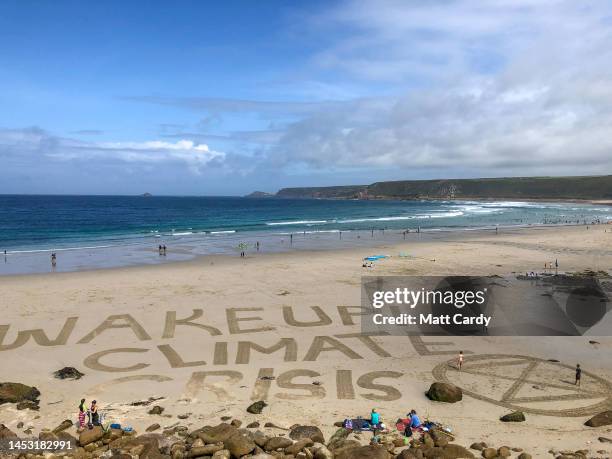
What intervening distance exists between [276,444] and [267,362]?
23.6 ft

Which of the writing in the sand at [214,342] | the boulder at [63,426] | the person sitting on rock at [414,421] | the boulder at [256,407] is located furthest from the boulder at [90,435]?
the person sitting on rock at [414,421]

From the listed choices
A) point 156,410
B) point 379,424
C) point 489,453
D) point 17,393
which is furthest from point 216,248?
point 489,453

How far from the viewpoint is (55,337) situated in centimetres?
2398

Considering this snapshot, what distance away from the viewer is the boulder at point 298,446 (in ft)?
44.5

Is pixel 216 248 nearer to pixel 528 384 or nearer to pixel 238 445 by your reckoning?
pixel 528 384

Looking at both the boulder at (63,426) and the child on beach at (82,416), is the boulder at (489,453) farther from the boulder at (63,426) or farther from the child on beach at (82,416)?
the boulder at (63,426)

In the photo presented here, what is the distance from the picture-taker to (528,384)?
736 inches

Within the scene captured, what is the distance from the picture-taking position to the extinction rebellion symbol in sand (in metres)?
16.9

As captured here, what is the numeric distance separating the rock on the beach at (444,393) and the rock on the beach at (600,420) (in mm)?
4146

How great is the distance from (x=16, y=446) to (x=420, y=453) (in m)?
11.8

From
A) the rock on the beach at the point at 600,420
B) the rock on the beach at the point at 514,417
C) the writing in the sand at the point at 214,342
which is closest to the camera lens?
the rock on the beach at the point at 600,420

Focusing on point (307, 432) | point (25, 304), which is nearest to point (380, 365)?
point (307, 432)

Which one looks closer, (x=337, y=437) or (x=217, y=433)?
(x=217, y=433)

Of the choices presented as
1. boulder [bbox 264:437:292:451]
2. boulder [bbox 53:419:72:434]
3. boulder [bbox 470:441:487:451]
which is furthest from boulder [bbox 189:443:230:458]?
boulder [bbox 470:441:487:451]
